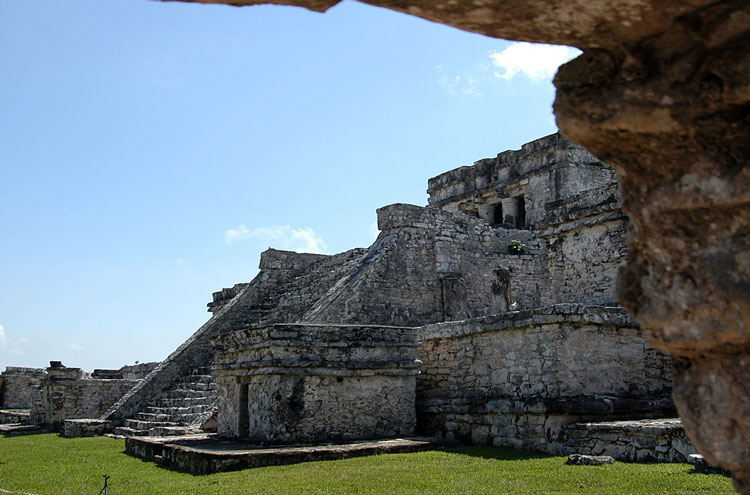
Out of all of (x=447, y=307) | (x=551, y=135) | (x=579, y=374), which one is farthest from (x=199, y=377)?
(x=551, y=135)

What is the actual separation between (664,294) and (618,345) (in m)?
6.88

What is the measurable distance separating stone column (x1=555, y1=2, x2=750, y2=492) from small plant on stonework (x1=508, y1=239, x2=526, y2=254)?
46.1 feet

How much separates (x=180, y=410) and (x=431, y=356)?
5641mm

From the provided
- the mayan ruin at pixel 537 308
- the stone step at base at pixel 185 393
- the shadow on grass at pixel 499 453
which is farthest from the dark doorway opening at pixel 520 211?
the shadow on grass at pixel 499 453

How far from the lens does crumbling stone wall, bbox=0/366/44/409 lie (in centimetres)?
2484

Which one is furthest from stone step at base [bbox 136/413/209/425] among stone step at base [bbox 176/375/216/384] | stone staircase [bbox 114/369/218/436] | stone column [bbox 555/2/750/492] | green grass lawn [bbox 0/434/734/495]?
stone column [bbox 555/2/750/492]

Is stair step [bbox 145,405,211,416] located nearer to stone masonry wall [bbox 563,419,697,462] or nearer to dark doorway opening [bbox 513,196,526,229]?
stone masonry wall [bbox 563,419,697,462]

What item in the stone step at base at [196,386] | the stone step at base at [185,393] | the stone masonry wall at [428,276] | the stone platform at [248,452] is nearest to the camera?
the stone platform at [248,452]

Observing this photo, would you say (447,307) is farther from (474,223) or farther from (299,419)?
(299,419)

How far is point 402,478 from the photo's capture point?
6.87 meters

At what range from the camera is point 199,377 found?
14.7m

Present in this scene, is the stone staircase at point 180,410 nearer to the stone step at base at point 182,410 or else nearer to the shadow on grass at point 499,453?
the stone step at base at point 182,410

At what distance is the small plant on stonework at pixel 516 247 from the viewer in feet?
54.1

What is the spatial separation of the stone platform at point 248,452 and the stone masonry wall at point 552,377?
738 millimetres
